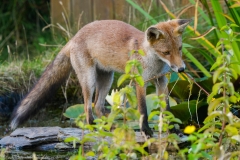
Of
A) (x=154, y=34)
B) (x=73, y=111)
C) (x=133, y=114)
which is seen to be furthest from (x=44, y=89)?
(x=133, y=114)

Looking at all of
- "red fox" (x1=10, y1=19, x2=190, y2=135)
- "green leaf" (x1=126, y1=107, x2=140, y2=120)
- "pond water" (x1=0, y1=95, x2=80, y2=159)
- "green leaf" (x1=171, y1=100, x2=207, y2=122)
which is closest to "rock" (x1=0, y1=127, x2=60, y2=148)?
"pond water" (x1=0, y1=95, x2=80, y2=159)

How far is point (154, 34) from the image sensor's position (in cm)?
464

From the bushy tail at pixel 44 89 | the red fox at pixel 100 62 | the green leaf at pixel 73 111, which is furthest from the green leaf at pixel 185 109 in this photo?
the bushy tail at pixel 44 89

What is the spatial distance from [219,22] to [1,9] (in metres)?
5.68

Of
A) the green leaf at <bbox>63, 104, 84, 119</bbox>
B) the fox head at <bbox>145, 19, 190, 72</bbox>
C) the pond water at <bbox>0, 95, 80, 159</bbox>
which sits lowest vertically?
the pond water at <bbox>0, 95, 80, 159</bbox>

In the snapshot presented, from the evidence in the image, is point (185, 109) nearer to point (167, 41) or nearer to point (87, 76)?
point (167, 41)

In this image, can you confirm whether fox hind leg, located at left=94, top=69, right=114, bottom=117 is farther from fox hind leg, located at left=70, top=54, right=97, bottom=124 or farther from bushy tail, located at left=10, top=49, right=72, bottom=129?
bushy tail, located at left=10, top=49, right=72, bottom=129

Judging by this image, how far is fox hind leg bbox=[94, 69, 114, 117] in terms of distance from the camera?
541 cm

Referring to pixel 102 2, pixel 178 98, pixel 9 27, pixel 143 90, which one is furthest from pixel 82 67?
pixel 9 27

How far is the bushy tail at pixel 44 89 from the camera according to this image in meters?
5.19

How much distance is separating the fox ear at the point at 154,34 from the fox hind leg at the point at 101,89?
91 cm

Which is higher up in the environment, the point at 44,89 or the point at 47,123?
the point at 44,89

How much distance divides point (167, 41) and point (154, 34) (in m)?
0.13

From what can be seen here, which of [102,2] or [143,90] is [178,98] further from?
[102,2]
